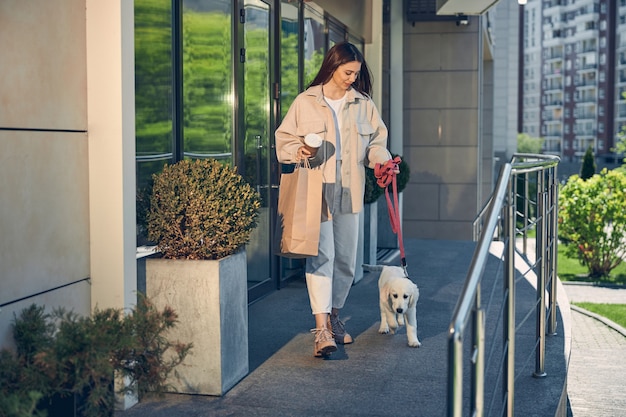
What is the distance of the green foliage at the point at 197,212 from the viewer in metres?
4.54

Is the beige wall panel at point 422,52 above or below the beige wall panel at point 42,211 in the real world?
above

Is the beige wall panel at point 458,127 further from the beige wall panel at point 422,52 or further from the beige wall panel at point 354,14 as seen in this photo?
the beige wall panel at point 354,14

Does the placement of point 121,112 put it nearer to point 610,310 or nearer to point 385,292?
point 385,292

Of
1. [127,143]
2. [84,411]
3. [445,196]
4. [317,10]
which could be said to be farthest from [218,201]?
[445,196]

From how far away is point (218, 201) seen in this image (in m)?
4.54

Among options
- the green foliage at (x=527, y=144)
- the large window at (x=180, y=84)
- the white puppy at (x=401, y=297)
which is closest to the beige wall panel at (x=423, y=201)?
the large window at (x=180, y=84)

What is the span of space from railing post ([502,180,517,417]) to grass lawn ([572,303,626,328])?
7.93 m

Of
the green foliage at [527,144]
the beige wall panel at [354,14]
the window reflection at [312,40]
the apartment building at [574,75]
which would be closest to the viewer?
the window reflection at [312,40]

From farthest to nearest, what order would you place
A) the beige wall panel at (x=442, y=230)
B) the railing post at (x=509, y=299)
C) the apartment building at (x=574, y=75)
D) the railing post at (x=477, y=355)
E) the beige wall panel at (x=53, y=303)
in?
the apartment building at (x=574, y=75), the beige wall panel at (x=442, y=230), the railing post at (x=509, y=299), the beige wall panel at (x=53, y=303), the railing post at (x=477, y=355)

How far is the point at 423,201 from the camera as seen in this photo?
53.3ft

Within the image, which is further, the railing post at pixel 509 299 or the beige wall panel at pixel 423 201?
the beige wall panel at pixel 423 201

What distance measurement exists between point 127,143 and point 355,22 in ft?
20.5

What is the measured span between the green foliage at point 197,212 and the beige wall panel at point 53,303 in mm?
485

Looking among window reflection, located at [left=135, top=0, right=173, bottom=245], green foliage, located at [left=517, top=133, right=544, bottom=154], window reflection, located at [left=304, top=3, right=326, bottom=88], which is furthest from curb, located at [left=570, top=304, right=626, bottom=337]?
green foliage, located at [left=517, top=133, right=544, bottom=154]
